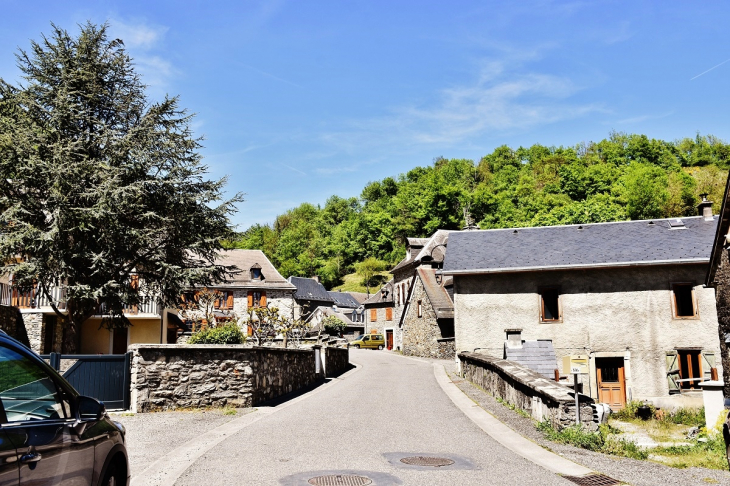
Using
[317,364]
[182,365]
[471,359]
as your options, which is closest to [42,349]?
[317,364]

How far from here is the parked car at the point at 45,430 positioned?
3.22m

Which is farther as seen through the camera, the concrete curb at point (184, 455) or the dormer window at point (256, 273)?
the dormer window at point (256, 273)

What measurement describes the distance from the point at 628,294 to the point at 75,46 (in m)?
23.8

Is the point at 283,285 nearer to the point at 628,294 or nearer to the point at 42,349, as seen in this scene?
the point at 42,349

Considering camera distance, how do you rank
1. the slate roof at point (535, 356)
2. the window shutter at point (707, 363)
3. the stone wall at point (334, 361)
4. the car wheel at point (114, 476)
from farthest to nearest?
the stone wall at point (334, 361), the window shutter at point (707, 363), the slate roof at point (535, 356), the car wheel at point (114, 476)

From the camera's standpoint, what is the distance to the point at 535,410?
39.0 feet

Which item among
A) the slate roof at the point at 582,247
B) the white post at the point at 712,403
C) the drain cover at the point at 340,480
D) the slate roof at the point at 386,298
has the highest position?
the slate roof at the point at 582,247

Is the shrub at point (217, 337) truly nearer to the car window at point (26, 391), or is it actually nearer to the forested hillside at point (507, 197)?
the car window at point (26, 391)

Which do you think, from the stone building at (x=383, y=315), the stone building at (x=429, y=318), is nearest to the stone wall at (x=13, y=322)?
the stone building at (x=429, y=318)

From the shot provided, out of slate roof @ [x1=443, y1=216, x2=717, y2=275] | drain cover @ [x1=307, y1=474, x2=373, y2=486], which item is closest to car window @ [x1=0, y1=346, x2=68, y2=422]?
drain cover @ [x1=307, y1=474, x2=373, y2=486]

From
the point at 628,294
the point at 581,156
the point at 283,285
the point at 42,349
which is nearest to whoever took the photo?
the point at 42,349

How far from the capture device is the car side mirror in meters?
4.18

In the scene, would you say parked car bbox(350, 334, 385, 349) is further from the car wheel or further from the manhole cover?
the car wheel

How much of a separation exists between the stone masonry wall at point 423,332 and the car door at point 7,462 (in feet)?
113
